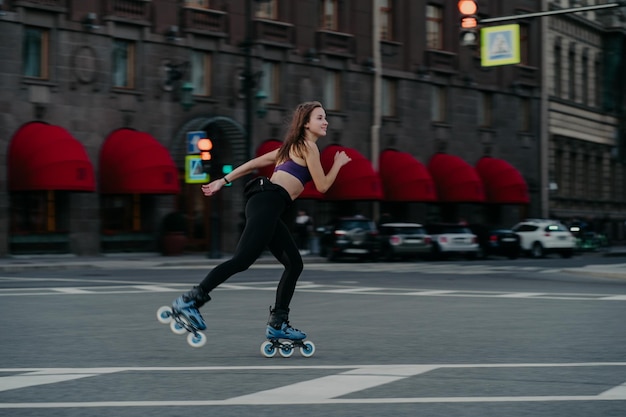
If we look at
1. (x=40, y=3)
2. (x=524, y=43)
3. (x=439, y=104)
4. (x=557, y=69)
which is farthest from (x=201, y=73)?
(x=557, y=69)

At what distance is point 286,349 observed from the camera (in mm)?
9539

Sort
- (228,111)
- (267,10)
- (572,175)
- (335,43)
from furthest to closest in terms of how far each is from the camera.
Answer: (572,175), (335,43), (267,10), (228,111)

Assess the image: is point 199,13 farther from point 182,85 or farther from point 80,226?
point 80,226

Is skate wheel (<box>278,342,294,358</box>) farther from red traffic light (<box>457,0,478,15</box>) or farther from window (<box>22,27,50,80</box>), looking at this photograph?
window (<box>22,27,50,80</box>)

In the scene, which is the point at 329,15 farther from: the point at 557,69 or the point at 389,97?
the point at 557,69

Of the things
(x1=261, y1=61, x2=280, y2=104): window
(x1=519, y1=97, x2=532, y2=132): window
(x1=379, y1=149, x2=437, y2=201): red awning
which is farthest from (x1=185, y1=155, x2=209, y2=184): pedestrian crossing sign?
(x1=519, y1=97, x2=532, y2=132): window

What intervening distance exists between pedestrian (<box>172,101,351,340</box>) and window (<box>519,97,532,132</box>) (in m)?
49.5

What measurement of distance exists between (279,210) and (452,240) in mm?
Answer: 33242

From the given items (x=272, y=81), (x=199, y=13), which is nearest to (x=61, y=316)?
(x=199, y=13)

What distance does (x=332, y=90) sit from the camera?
46.8 meters

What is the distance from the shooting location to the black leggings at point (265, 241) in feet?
30.7

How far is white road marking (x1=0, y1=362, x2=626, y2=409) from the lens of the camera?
22.7ft

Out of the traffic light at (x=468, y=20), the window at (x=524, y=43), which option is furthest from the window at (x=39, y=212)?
the window at (x=524, y=43)

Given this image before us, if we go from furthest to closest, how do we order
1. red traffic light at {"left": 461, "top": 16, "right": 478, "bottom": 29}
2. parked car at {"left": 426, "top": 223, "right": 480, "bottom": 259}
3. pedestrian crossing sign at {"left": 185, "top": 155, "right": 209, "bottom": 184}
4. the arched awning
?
the arched awning, parked car at {"left": 426, "top": 223, "right": 480, "bottom": 259}, pedestrian crossing sign at {"left": 185, "top": 155, "right": 209, "bottom": 184}, red traffic light at {"left": 461, "top": 16, "right": 478, "bottom": 29}
